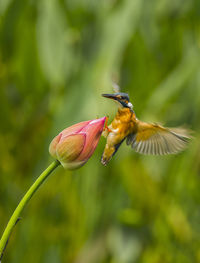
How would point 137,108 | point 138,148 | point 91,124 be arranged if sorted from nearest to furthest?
1. point 91,124
2. point 138,148
3. point 137,108

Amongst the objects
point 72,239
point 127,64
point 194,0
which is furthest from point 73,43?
point 72,239

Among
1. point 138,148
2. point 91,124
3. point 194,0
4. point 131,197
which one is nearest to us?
point 91,124

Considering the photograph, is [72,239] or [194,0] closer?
[72,239]

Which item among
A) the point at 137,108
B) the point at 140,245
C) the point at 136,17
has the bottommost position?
the point at 140,245

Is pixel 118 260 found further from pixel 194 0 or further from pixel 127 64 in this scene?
pixel 194 0

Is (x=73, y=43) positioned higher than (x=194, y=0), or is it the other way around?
(x=194, y=0)

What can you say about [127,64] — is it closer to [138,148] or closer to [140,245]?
[140,245]

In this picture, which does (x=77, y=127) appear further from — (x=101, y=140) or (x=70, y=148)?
(x=101, y=140)

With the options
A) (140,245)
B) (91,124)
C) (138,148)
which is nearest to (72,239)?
(140,245)

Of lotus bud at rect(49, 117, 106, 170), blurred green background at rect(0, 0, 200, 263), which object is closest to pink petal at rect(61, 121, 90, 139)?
lotus bud at rect(49, 117, 106, 170)
